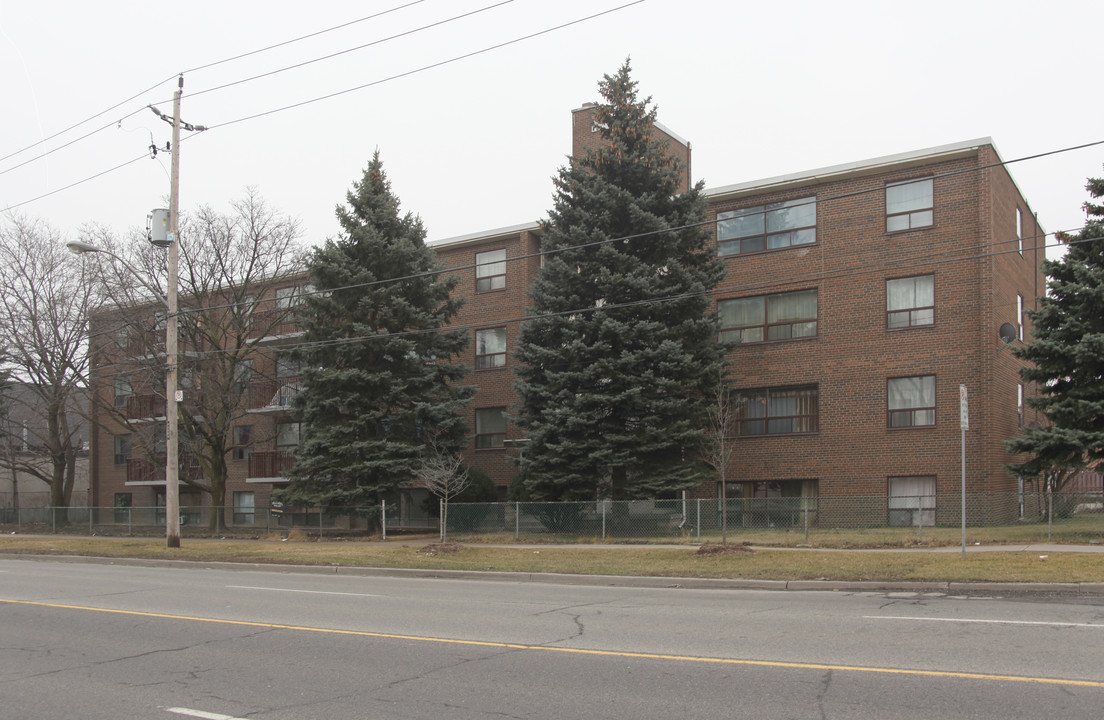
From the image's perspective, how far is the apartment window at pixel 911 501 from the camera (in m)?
25.1

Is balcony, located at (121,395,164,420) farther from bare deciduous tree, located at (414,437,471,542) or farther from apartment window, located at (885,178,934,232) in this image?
apartment window, located at (885,178,934,232)

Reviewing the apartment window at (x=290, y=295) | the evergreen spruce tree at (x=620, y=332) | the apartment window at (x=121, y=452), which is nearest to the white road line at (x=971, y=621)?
the evergreen spruce tree at (x=620, y=332)

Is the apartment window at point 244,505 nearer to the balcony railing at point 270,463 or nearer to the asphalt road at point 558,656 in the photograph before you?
the balcony railing at point 270,463

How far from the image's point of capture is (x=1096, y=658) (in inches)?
308

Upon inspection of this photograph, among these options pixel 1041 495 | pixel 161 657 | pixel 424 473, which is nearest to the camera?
pixel 161 657

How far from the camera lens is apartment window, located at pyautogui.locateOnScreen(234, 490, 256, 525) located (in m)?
40.1

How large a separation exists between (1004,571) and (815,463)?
43.7ft

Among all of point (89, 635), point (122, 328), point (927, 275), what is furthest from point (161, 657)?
point (122, 328)

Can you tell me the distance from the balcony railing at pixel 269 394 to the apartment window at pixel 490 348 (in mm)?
8451

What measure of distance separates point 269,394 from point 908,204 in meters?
26.1

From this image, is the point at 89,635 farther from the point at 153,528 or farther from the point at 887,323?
the point at 153,528

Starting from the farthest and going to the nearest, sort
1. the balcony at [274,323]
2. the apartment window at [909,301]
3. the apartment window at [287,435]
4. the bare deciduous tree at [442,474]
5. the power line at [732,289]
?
the apartment window at [287,435], the balcony at [274,323], the apartment window at [909,301], the bare deciduous tree at [442,474], the power line at [732,289]

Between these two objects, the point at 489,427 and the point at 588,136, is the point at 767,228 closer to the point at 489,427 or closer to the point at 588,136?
the point at 588,136

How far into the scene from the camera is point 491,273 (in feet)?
113
